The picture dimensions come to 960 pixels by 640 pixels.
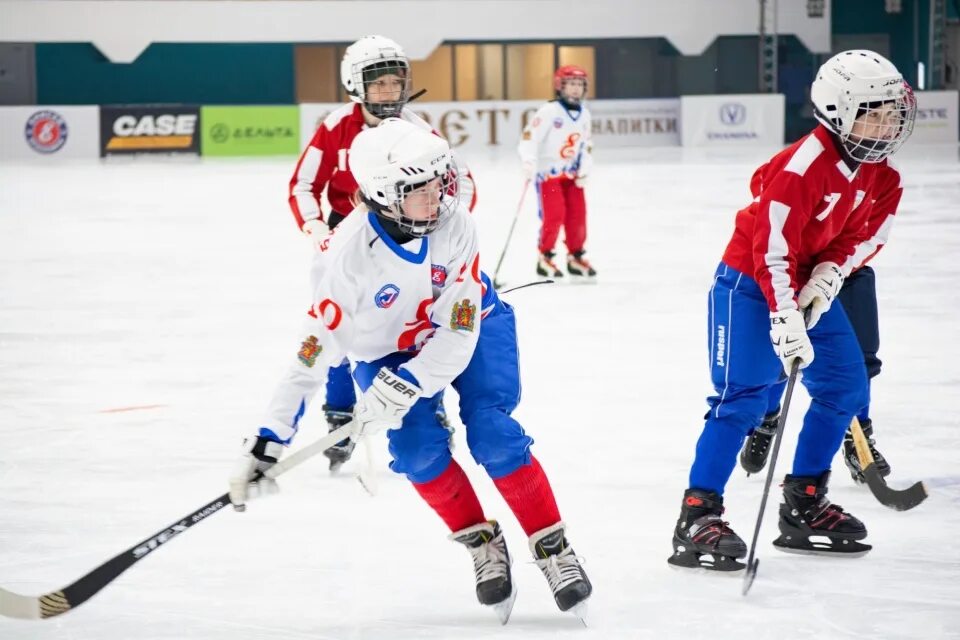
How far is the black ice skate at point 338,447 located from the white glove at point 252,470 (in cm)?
137

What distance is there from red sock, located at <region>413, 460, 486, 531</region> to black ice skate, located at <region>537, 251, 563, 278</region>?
578cm

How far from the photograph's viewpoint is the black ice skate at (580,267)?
8516 mm

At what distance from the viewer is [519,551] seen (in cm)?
353

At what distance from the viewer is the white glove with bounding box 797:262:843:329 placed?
3.37 metres

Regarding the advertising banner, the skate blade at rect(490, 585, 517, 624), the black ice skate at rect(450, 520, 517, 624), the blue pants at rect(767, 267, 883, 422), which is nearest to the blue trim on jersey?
the black ice skate at rect(450, 520, 517, 624)

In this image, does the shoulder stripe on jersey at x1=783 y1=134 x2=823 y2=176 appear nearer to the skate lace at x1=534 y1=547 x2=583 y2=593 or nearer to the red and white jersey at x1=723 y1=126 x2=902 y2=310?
the red and white jersey at x1=723 y1=126 x2=902 y2=310

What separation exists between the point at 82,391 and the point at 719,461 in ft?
10.0

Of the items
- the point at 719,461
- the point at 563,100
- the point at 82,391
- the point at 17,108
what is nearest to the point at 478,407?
the point at 719,461

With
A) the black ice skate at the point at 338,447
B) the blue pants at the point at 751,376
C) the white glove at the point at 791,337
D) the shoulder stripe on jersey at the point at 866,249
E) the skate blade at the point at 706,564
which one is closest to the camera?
the white glove at the point at 791,337

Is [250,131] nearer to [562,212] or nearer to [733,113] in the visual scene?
[733,113]

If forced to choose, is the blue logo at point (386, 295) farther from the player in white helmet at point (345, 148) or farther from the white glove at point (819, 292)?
the player in white helmet at point (345, 148)

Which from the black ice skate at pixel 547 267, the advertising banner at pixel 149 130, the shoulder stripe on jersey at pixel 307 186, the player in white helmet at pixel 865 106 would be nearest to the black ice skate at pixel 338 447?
the shoulder stripe on jersey at pixel 307 186

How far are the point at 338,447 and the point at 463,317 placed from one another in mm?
1476

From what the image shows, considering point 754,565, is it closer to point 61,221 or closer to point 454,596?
point 454,596
